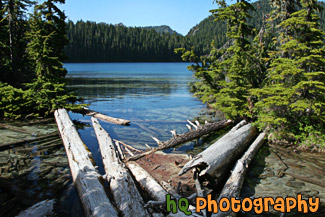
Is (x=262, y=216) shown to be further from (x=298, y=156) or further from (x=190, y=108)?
(x=190, y=108)

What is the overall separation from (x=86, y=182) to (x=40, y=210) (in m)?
1.20

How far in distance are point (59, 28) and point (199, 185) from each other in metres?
17.2

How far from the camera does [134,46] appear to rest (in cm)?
14675

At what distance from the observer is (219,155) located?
759 cm

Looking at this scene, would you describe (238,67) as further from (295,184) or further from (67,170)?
(67,170)

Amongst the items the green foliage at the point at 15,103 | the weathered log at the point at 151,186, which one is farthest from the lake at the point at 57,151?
the green foliage at the point at 15,103

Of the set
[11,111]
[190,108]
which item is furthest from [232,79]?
[11,111]

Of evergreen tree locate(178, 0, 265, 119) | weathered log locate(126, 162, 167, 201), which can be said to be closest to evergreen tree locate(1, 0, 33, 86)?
evergreen tree locate(178, 0, 265, 119)

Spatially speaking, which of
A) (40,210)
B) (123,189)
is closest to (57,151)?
(40,210)

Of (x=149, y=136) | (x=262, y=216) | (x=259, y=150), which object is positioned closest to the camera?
(x=262, y=216)

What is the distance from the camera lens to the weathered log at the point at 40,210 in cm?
541

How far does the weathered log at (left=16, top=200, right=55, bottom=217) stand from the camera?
541 centimetres

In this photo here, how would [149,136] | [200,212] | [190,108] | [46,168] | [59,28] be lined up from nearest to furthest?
[200,212], [46,168], [149,136], [59,28], [190,108]

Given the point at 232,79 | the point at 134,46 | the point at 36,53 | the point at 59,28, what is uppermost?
the point at 134,46
